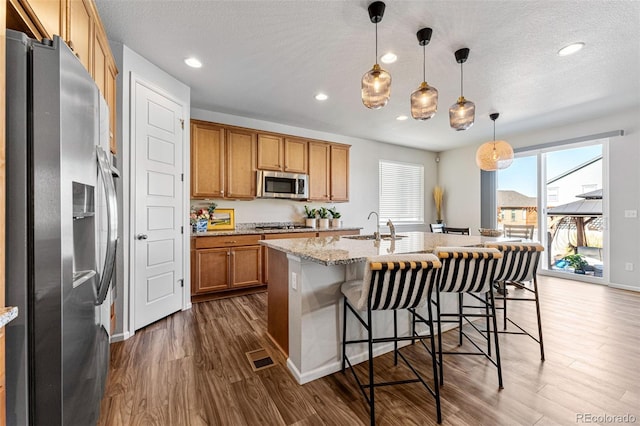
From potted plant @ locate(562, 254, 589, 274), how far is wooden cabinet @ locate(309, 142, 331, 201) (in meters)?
4.32

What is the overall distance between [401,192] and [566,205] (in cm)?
287

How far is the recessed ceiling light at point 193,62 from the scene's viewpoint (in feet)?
8.58

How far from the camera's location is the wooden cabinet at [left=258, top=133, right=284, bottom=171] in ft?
13.4

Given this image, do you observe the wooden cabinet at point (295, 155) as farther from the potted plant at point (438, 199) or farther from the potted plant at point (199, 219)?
the potted plant at point (438, 199)

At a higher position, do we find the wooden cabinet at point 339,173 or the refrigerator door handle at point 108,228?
the wooden cabinet at point 339,173

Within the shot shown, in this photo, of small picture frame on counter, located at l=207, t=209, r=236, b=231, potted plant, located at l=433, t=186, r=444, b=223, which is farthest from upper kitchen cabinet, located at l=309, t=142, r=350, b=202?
potted plant, located at l=433, t=186, r=444, b=223

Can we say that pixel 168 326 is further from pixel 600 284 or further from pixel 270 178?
pixel 600 284

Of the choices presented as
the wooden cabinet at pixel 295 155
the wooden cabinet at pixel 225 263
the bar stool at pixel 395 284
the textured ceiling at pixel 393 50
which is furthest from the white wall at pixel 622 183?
the wooden cabinet at pixel 225 263

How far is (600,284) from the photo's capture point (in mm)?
4121

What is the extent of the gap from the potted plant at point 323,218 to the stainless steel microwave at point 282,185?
0.52 metres

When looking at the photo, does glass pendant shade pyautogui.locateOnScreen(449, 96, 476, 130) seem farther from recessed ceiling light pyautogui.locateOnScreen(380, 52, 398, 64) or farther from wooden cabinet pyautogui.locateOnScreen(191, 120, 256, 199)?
wooden cabinet pyautogui.locateOnScreen(191, 120, 256, 199)

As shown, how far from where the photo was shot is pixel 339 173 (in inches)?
195

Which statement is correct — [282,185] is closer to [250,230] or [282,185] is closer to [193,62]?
[250,230]

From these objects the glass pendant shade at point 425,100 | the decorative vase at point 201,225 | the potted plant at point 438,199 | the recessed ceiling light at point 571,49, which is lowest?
the decorative vase at point 201,225
